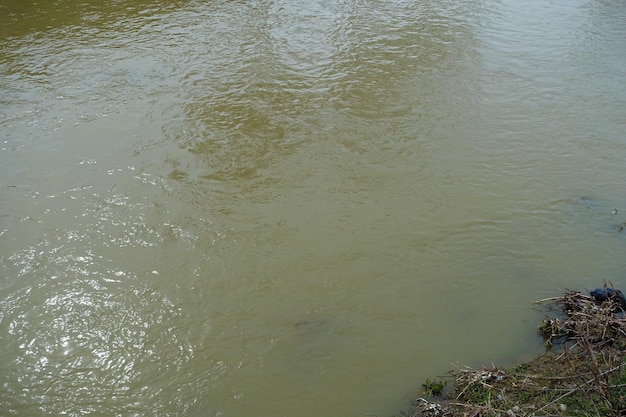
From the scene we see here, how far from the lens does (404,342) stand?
3.14 metres

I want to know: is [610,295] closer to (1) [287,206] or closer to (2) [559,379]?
(2) [559,379]

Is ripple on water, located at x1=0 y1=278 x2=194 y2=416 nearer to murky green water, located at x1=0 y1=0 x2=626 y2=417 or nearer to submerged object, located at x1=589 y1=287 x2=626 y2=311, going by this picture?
murky green water, located at x1=0 y1=0 x2=626 y2=417

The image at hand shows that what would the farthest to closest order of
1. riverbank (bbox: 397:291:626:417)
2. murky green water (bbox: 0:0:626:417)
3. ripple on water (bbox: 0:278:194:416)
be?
murky green water (bbox: 0:0:626:417)
ripple on water (bbox: 0:278:194:416)
riverbank (bbox: 397:291:626:417)

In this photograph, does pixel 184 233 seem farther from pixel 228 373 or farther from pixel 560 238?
pixel 560 238

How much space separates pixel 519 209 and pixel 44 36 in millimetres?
5620

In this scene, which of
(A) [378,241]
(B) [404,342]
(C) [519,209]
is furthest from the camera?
(C) [519,209]

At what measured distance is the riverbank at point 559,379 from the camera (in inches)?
99.0

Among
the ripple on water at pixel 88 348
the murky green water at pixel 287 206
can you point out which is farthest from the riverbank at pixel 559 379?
the ripple on water at pixel 88 348

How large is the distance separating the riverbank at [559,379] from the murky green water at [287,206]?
0.46 ft

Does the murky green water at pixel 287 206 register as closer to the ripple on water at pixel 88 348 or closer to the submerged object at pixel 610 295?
the ripple on water at pixel 88 348

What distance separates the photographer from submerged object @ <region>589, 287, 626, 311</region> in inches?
127

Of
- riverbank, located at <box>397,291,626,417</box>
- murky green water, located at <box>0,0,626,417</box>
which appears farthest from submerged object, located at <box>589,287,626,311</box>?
murky green water, located at <box>0,0,626,417</box>

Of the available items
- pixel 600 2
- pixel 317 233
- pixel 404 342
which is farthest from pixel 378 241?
pixel 600 2

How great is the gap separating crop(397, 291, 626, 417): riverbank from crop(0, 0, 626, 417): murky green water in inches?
5.5
